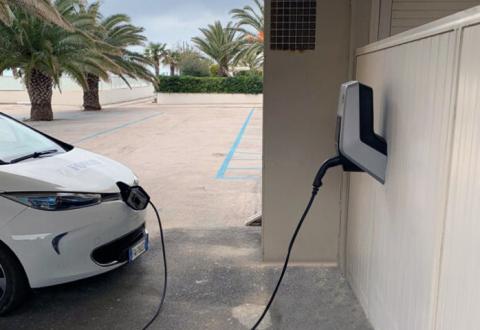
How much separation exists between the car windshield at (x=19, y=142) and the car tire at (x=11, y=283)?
2.43ft

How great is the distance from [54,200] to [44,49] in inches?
577

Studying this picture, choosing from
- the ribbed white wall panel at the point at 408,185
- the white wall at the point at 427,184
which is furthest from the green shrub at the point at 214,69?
the white wall at the point at 427,184

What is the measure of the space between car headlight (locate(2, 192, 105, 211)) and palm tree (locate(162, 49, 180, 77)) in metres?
45.8

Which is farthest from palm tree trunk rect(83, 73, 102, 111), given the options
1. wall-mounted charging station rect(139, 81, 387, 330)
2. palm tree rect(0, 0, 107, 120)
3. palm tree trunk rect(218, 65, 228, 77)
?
wall-mounted charging station rect(139, 81, 387, 330)

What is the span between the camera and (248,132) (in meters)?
15.2

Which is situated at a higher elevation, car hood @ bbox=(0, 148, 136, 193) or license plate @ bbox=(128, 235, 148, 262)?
car hood @ bbox=(0, 148, 136, 193)

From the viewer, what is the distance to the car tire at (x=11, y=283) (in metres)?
2.95

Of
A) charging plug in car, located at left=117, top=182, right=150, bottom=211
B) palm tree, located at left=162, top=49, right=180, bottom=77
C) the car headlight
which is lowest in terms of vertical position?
charging plug in car, located at left=117, top=182, right=150, bottom=211

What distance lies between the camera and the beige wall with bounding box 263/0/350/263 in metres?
3.69

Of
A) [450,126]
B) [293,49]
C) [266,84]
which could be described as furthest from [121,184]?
[450,126]

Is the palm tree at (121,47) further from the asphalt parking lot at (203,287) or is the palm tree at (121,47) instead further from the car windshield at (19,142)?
the car windshield at (19,142)

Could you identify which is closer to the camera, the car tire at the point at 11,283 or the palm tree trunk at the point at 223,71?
the car tire at the point at 11,283

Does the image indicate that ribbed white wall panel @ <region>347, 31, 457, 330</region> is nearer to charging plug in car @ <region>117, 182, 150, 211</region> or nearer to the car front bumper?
charging plug in car @ <region>117, 182, 150, 211</region>

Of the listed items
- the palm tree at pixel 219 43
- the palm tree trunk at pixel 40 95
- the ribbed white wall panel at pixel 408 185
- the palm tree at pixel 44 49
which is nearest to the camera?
the ribbed white wall panel at pixel 408 185
